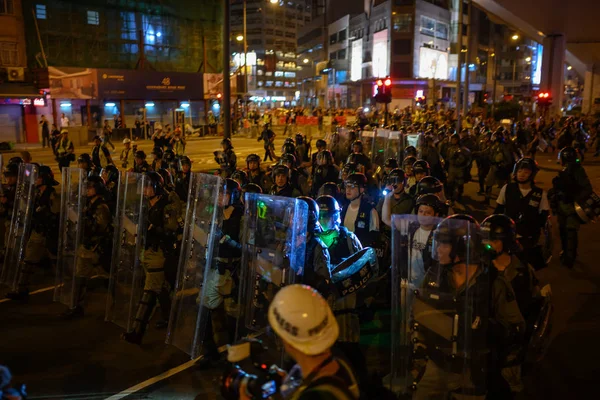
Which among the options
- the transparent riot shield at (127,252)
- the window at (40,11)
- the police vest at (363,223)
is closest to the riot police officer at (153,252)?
the transparent riot shield at (127,252)

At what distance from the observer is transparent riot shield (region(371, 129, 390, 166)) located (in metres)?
13.3

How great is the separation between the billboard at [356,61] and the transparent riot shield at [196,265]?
257ft

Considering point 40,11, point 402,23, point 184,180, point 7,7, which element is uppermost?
point 402,23

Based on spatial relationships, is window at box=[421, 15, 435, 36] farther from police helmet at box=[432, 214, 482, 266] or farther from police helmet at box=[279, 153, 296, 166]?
police helmet at box=[432, 214, 482, 266]

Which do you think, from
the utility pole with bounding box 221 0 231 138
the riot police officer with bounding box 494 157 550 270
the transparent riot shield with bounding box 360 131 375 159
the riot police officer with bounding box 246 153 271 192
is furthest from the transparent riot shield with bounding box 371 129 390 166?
the riot police officer with bounding box 494 157 550 270

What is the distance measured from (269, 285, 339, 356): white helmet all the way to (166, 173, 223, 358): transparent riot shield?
3085 millimetres

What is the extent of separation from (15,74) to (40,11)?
5128 mm

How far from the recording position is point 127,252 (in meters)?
6.03

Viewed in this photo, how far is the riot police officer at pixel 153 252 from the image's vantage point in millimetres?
5574

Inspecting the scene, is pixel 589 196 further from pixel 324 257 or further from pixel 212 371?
pixel 212 371

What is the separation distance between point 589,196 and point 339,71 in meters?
87.2

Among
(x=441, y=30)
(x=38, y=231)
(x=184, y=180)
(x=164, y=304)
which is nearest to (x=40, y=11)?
(x=184, y=180)

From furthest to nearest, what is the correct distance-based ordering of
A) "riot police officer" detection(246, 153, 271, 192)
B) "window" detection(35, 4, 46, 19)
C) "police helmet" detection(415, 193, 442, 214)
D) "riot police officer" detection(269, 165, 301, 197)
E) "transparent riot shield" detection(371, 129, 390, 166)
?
"window" detection(35, 4, 46, 19)
"transparent riot shield" detection(371, 129, 390, 166)
"riot police officer" detection(246, 153, 271, 192)
"riot police officer" detection(269, 165, 301, 197)
"police helmet" detection(415, 193, 442, 214)

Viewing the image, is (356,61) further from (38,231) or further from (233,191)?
(233,191)
